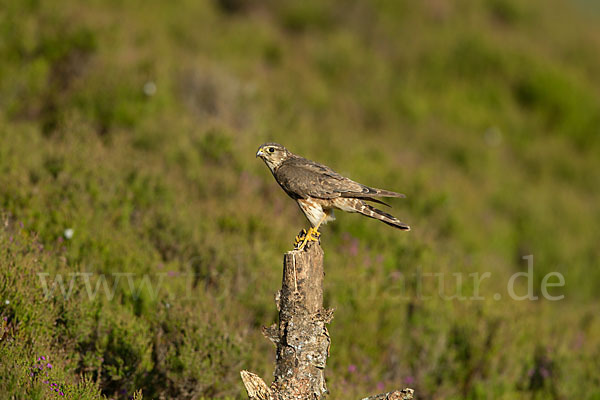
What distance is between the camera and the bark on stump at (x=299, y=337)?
386cm

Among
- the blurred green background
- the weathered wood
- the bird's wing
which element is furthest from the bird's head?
the blurred green background

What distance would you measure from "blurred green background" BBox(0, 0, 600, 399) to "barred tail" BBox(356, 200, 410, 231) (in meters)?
1.56

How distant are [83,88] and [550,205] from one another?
360 inches

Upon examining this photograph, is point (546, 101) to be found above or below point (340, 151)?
above

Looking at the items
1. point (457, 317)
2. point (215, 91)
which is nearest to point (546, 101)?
point (215, 91)

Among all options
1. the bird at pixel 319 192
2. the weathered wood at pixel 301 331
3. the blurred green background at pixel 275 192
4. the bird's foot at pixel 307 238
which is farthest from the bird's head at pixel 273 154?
the blurred green background at pixel 275 192

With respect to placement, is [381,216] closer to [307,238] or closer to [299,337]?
[307,238]

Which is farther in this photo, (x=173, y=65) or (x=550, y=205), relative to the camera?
(x=550, y=205)

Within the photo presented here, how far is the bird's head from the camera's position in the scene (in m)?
4.92

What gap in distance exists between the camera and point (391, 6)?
17.7m

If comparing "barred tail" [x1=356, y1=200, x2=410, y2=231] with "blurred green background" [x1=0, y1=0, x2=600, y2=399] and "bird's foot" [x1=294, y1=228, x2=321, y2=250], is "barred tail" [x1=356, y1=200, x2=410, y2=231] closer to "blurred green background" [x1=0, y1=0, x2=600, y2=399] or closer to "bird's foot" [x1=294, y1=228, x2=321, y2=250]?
"bird's foot" [x1=294, y1=228, x2=321, y2=250]

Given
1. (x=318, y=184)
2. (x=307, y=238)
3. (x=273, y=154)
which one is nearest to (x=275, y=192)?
(x=273, y=154)

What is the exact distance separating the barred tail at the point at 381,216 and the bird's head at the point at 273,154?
76 centimetres

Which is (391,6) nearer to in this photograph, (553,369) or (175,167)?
(175,167)
